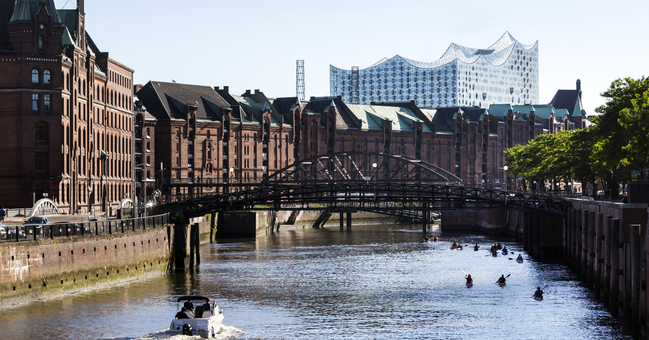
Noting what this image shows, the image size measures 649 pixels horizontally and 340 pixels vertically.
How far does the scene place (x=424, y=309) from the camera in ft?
217

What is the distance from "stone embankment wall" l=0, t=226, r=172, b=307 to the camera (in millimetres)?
58500

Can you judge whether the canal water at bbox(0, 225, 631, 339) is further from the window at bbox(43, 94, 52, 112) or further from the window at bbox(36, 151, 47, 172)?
the window at bbox(43, 94, 52, 112)

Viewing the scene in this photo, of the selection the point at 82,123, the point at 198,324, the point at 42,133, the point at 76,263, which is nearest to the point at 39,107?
the point at 42,133

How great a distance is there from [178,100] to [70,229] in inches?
4389

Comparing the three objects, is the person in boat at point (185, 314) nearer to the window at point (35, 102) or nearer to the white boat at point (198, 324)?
the white boat at point (198, 324)

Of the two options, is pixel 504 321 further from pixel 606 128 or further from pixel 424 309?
pixel 606 128

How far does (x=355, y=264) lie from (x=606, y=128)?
28.5 metres

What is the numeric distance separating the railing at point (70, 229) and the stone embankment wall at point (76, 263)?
0.53 metres

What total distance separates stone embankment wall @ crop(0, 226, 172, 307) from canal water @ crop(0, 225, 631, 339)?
109cm

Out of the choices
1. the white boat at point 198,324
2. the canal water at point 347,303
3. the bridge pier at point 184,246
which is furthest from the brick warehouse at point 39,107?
the white boat at point 198,324

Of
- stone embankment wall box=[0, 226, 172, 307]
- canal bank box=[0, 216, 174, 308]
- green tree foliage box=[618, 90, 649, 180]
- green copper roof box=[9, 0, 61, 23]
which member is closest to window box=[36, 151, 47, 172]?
green copper roof box=[9, 0, 61, 23]

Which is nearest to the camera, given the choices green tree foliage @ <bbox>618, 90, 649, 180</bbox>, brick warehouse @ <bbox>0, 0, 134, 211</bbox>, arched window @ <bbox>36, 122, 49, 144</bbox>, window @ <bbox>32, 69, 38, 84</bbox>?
green tree foliage @ <bbox>618, 90, 649, 180</bbox>

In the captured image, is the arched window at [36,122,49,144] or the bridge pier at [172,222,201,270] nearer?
the bridge pier at [172,222,201,270]

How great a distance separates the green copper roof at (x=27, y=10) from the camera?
11053cm
